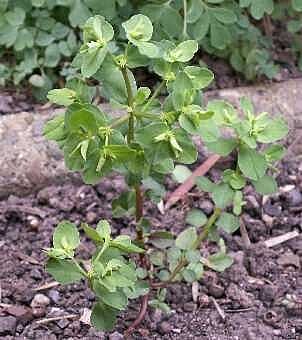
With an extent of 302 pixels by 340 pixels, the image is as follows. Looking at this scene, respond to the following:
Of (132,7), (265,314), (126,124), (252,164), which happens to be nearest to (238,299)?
(265,314)

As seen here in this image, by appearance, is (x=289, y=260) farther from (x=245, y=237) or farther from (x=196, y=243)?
(x=196, y=243)

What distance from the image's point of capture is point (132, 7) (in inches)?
110

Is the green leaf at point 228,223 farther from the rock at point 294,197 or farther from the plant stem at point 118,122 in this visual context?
the rock at point 294,197

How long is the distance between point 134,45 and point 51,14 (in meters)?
1.28

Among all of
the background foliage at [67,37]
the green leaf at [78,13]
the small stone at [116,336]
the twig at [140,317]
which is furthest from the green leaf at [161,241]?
the green leaf at [78,13]

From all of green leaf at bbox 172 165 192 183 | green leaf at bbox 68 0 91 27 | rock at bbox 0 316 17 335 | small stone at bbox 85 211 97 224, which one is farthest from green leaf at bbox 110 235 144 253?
green leaf at bbox 68 0 91 27

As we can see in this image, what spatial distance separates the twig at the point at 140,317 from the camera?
1.98 meters

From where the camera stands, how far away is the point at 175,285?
85.0 inches

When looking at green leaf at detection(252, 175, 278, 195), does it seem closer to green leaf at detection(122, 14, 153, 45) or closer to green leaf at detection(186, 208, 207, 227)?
green leaf at detection(186, 208, 207, 227)

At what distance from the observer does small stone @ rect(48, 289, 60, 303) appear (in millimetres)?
2129

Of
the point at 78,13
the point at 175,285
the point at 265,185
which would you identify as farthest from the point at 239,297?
the point at 78,13

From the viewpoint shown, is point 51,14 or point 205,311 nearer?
point 205,311

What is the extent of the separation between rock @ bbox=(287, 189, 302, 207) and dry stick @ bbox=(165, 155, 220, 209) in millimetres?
246

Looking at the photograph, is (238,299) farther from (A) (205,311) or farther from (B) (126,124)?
(B) (126,124)
